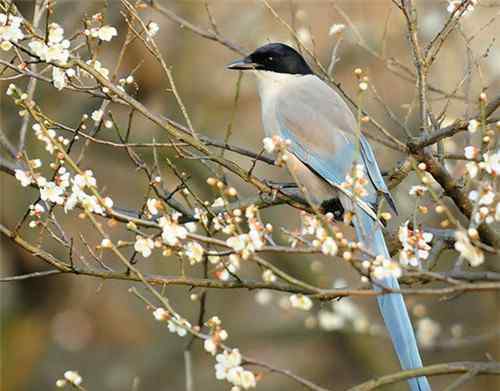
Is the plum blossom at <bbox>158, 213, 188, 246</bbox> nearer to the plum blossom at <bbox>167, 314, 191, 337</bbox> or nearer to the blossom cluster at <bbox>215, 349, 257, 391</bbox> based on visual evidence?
the plum blossom at <bbox>167, 314, 191, 337</bbox>

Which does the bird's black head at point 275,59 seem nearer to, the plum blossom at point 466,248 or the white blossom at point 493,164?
the white blossom at point 493,164

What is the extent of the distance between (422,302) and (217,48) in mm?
2894

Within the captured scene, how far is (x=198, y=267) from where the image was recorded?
6.72 meters

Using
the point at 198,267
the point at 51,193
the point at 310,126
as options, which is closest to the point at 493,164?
the point at 51,193

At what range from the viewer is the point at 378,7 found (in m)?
9.84

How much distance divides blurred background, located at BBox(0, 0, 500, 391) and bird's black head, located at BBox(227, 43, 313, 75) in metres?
0.87

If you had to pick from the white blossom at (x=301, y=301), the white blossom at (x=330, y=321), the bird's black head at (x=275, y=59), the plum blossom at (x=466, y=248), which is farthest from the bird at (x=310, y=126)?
the white blossom at (x=330, y=321)

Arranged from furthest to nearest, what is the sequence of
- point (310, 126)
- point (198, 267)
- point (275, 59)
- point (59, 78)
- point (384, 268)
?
point (198, 267) < point (275, 59) < point (310, 126) < point (59, 78) < point (384, 268)

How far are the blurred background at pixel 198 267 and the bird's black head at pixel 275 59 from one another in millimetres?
873

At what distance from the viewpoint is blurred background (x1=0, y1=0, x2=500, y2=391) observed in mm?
5957

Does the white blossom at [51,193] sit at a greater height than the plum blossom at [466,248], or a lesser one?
greater

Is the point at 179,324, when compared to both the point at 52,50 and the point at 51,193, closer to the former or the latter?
the point at 51,193

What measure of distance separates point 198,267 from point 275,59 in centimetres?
266

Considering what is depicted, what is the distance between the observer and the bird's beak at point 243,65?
13.5 feet
